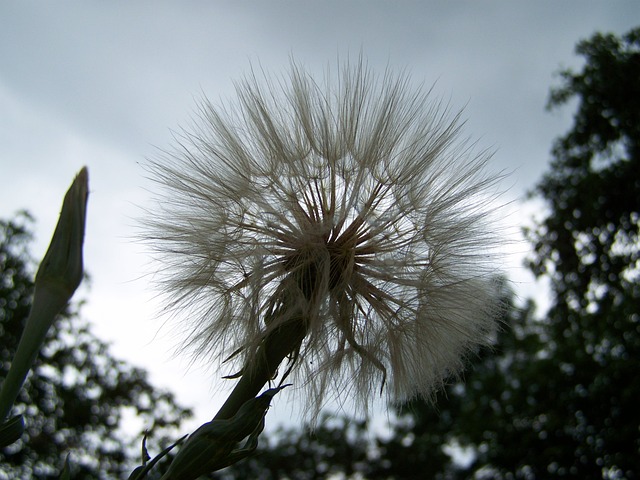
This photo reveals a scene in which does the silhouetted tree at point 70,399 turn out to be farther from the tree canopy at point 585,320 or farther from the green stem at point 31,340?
the green stem at point 31,340

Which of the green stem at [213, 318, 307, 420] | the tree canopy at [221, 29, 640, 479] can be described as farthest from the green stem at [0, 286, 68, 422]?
the tree canopy at [221, 29, 640, 479]

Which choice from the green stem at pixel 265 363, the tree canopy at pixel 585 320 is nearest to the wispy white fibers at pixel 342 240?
the green stem at pixel 265 363

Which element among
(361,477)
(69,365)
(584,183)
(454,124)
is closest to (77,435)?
(69,365)

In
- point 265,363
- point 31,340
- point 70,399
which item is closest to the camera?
point 31,340

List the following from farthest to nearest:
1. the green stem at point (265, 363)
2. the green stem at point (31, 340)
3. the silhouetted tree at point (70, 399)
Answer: the silhouetted tree at point (70, 399) < the green stem at point (265, 363) < the green stem at point (31, 340)

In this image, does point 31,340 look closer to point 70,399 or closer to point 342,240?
point 342,240

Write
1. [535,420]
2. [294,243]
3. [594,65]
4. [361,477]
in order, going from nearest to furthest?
[294,243] < [594,65] < [535,420] < [361,477]

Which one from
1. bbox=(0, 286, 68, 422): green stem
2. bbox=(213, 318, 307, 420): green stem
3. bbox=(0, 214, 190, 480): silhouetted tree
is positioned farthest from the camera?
bbox=(0, 214, 190, 480): silhouetted tree

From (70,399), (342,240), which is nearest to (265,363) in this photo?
(342,240)

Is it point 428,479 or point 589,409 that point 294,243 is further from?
point 428,479

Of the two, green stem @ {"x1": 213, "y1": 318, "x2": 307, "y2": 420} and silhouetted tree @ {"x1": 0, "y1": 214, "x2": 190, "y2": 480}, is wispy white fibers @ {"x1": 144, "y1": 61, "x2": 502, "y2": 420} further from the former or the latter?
silhouetted tree @ {"x1": 0, "y1": 214, "x2": 190, "y2": 480}

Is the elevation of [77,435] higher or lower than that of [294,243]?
higher
